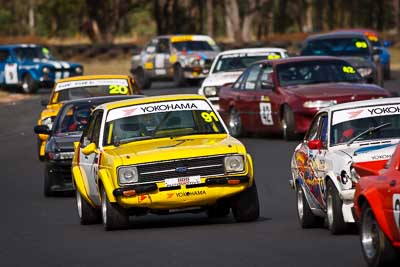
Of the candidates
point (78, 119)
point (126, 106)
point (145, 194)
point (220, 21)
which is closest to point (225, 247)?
point (145, 194)

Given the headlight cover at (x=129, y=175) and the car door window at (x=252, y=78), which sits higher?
the headlight cover at (x=129, y=175)

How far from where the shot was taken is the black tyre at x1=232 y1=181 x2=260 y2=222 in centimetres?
1276

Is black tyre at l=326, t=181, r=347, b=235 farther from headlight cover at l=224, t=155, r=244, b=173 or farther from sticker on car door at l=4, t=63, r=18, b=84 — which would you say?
sticker on car door at l=4, t=63, r=18, b=84

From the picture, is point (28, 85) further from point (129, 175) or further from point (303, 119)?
point (129, 175)

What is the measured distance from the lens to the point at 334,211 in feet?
36.1

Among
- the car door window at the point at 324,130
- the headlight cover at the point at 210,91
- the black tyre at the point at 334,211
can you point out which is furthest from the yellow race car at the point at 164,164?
the headlight cover at the point at 210,91

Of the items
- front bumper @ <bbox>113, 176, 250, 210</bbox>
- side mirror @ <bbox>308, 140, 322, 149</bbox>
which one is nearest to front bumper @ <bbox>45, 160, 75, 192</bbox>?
front bumper @ <bbox>113, 176, 250, 210</bbox>

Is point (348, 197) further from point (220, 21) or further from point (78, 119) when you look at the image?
point (220, 21)

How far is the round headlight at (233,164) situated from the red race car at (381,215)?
3.46 m

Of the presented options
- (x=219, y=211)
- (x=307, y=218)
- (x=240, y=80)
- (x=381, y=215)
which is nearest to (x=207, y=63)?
(x=240, y=80)

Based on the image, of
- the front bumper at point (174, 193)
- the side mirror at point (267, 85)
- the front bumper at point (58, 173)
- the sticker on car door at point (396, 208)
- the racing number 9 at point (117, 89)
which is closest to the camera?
the sticker on car door at point (396, 208)

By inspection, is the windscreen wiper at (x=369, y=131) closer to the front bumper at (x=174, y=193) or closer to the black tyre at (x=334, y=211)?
the black tyre at (x=334, y=211)

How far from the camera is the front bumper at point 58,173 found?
1759 centimetres

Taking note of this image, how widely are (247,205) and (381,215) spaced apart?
434 cm
